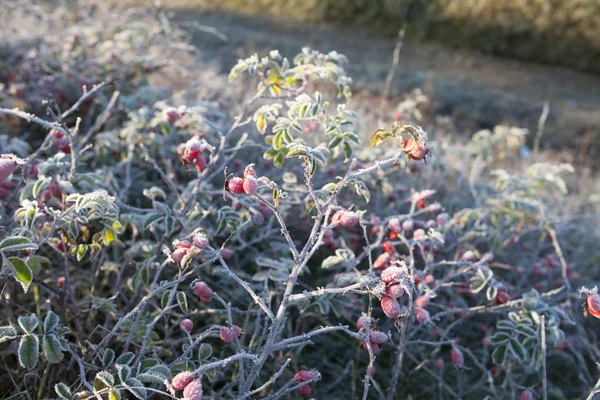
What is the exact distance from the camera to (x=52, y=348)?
103 centimetres

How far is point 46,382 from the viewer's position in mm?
1310

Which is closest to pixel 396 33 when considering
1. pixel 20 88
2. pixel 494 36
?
pixel 494 36

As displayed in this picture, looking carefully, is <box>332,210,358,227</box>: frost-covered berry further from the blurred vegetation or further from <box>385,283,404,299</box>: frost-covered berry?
the blurred vegetation

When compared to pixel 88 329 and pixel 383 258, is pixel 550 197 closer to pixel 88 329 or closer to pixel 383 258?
pixel 383 258

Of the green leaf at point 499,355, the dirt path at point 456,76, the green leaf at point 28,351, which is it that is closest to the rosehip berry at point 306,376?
the green leaf at point 28,351

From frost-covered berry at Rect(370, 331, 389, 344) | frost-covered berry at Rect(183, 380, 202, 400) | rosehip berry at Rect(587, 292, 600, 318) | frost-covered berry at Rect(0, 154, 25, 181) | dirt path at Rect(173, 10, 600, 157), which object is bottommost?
dirt path at Rect(173, 10, 600, 157)

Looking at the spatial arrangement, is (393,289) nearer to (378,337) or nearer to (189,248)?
(378,337)

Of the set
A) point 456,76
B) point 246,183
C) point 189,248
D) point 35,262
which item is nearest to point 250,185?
point 246,183

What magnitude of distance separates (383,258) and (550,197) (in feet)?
7.72

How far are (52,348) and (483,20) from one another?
9.36m

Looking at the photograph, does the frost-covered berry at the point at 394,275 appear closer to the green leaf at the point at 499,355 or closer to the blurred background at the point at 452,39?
the green leaf at the point at 499,355

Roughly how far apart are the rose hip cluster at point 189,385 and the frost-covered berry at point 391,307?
32 cm

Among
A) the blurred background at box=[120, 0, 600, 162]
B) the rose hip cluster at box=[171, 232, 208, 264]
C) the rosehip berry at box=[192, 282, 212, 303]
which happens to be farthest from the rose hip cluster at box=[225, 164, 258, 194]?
the blurred background at box=[120, 0, 600, 162]

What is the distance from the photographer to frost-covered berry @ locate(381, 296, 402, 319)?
897mm
